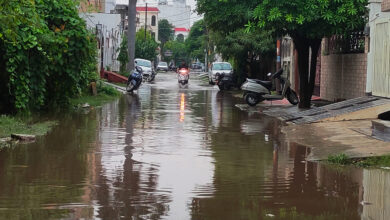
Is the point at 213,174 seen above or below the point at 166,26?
below

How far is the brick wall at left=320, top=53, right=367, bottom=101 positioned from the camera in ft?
70.3

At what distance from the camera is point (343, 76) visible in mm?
24078

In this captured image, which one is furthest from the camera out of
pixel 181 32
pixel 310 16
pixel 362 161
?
pixel 181 32

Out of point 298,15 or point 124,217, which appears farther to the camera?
point 298,15

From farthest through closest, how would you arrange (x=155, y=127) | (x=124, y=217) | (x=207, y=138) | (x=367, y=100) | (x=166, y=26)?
1. (x=166, y=26)
2. (x=367, y=100)
3. (x=155, y=127)
4. (x=207, y=138)
5. (x=124, y=217)

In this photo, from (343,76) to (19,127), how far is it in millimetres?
13608

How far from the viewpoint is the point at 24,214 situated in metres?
6.95

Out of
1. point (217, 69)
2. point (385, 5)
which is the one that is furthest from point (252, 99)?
point (217, 69)

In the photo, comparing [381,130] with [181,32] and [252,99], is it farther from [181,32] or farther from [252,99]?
[181,32]

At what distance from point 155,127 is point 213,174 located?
21.8 feet

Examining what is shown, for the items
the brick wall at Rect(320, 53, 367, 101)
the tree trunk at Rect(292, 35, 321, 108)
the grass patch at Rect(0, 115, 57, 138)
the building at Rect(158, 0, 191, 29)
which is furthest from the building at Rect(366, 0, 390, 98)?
the building at Rect(158, 0, 191, 29)

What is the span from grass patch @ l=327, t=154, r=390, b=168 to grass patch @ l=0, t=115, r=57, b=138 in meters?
6.31

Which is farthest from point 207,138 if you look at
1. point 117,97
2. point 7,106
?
point 117,97

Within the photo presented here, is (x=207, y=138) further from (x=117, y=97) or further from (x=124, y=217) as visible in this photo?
(x=117, y=97)
